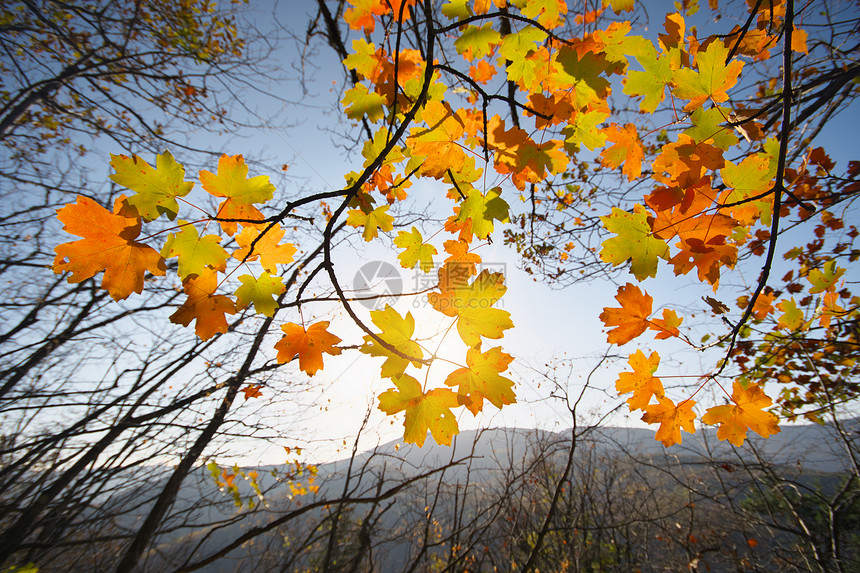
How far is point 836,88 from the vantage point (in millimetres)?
1791

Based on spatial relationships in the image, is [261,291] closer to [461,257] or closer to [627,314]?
[461,257]

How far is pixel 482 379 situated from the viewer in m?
1.15

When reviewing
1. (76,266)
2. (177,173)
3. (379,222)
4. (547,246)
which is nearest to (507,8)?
(379,222)

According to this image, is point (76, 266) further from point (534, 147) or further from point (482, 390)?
point (534, 147)

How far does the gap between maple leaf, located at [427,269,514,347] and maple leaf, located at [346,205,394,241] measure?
579 millimetres

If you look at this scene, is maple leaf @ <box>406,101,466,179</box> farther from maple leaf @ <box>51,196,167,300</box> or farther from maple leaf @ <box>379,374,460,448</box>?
maple leaf @ <box>51,196,167,300</box>

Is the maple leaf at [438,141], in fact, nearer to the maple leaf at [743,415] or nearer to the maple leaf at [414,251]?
the maple leaf at [414,251]

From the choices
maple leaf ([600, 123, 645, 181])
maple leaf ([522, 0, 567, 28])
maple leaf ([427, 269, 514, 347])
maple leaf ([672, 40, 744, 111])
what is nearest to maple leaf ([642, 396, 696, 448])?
maple leaf ([427, 269, 514, 347])

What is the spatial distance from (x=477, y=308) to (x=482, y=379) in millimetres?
266

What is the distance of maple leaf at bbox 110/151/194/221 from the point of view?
3.02 feet

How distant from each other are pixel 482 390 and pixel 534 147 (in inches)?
40.1

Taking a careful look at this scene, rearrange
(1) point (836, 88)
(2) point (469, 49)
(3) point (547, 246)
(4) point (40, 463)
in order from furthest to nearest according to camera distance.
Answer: (3) point (547, 246)
(4) point (40, 463)
(1) point (836, 88)
(2) point (469, 49)

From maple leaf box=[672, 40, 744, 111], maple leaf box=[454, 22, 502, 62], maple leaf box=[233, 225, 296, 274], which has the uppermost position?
maple leaf box=[454, 22, 502, 62]

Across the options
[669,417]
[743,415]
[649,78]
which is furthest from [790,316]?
[649,78]
